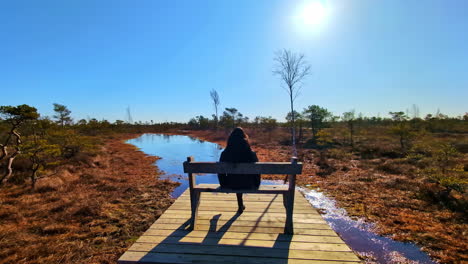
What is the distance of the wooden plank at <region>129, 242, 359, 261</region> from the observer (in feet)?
7.87

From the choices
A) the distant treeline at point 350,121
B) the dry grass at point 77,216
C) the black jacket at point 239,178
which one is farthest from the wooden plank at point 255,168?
the distant treeline at point 350,121

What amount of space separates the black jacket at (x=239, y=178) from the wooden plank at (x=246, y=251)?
0.79 metres

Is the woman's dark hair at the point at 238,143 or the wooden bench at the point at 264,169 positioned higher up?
the woman's dark hair at the point at 238,143

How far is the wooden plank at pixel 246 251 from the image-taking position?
2398mm

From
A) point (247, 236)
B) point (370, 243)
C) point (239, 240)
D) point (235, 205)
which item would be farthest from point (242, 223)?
point (370, 243)

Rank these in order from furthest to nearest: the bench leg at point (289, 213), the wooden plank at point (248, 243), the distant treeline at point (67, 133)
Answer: the distant treeline at point (67, 133) < the bench leg at point (289, 213) < the wooden plank at point (248, 243)

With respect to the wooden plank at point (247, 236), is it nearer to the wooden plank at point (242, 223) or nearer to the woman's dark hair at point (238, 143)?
the wooden plank at point (242, 223)

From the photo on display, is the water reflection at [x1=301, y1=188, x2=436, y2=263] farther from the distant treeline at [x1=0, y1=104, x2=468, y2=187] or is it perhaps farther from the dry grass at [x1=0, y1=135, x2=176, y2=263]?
the distant treeline at [x1=0, y1=104, x2=468, y2=187]

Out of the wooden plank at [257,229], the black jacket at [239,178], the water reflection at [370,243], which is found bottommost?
the water reflection at [370,243]

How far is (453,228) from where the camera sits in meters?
3.93

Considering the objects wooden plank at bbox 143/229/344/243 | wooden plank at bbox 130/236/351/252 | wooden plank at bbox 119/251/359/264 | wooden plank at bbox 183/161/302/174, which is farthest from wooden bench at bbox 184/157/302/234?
wooden plank at bbox 119/251/359/264

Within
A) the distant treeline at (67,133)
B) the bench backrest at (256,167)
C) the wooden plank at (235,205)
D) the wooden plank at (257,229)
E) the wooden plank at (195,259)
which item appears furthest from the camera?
the distant treeline at (67,133)

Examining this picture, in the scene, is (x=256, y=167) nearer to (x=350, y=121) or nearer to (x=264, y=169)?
(x=264, y=169)

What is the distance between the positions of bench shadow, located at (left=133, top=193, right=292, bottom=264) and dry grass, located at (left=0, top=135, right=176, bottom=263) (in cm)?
116
